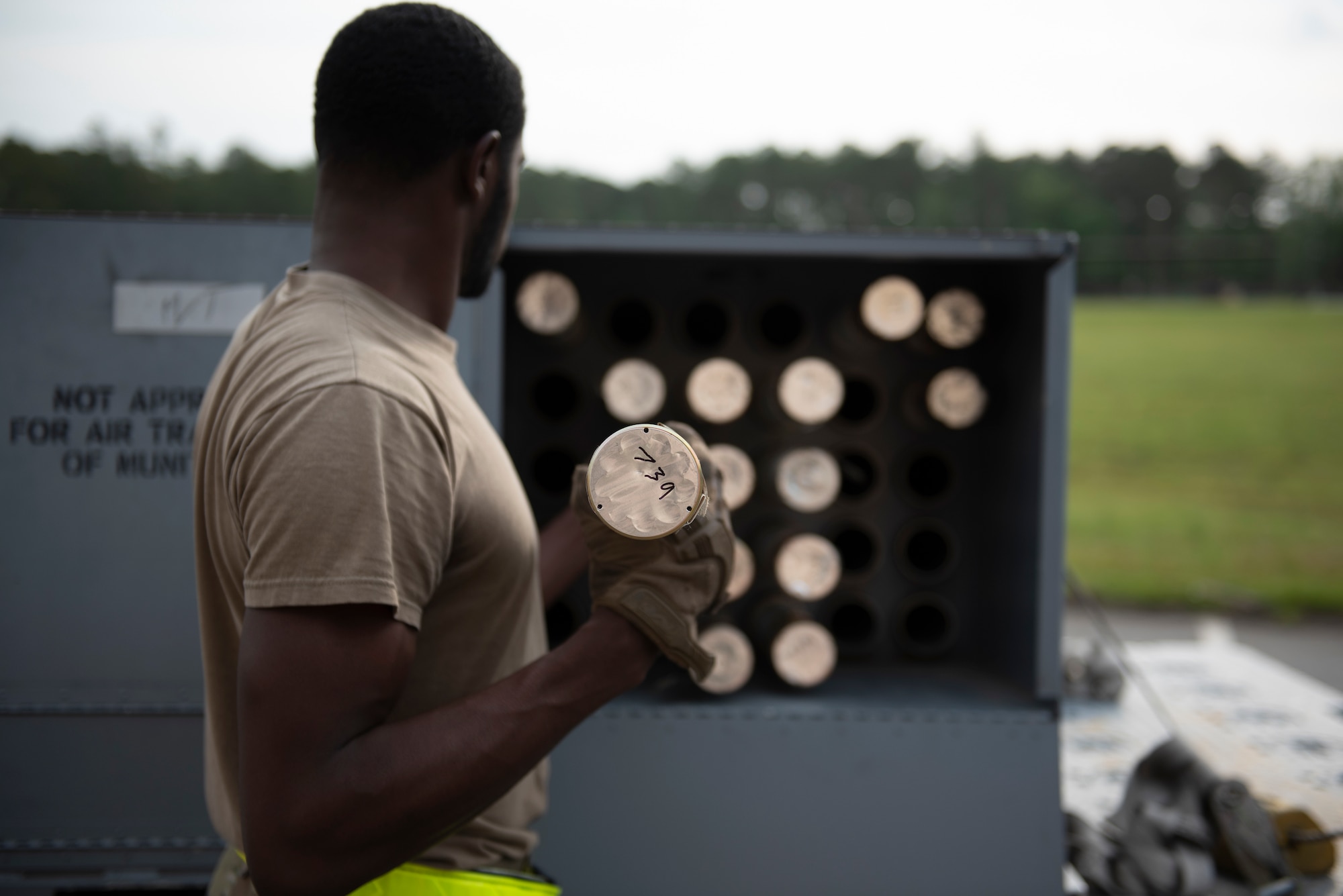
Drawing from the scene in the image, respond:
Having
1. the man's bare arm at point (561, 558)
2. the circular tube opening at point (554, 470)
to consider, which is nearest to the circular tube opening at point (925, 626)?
the circular tube opening at point (554, 470)

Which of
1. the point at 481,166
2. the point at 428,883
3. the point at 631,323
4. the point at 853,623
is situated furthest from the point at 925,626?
the point at 481,166

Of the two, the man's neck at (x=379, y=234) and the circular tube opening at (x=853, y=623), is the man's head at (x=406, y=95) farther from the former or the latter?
the circular tube opening at (x=853, y=623)

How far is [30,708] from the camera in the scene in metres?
1.93

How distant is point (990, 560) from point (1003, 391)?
1.66 ft

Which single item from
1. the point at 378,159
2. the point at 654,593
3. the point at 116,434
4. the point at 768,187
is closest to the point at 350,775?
the point at 654,593

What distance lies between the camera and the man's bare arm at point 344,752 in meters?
0.86

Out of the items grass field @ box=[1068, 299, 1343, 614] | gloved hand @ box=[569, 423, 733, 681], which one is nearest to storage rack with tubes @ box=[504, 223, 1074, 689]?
gloved hand @ box=[569, 423, 733, 681]

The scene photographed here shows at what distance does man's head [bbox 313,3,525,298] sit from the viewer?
1.12 meters

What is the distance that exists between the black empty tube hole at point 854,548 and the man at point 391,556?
1421 mm

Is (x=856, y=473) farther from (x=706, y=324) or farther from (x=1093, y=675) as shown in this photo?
(x=1093, y=675)

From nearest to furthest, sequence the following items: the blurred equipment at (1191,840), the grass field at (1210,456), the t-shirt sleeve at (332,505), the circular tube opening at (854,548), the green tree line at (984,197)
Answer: the t-shirt sleeve at (332,505)
the blurred equipment at (1191,840)
the circular tube opening at (854,548)
the grass field at (1210,456)
the green tree line at (984,197)

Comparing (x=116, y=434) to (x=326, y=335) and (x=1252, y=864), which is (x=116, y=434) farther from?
(x=1252, y=864)

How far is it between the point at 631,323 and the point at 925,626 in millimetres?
1296

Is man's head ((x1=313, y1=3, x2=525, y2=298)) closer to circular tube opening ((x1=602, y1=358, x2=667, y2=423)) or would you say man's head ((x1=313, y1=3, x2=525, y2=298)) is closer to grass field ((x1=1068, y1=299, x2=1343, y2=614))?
circular tube opening ((x1=602, y1=358, x2=667, y2=423))
